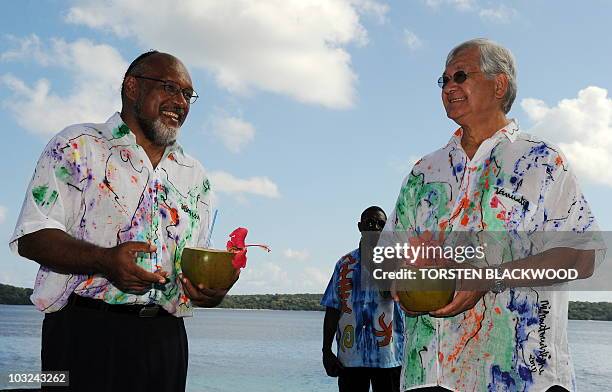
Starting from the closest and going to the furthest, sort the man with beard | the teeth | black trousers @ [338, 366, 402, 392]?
the man with beard
the teeth
black trousers @ [338, 366, 402, 392]

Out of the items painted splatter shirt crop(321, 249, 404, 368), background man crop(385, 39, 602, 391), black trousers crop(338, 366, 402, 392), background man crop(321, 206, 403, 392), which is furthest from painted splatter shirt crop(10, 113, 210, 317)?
black trousers crop(338, 366, 402, 392)

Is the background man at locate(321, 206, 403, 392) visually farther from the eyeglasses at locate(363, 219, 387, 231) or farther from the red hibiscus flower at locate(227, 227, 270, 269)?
the red hibiscus flower at locate(227, 227, 270, 269)

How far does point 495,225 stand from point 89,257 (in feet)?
5.63

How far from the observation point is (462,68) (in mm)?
3416

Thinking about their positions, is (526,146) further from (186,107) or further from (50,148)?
(50,148)

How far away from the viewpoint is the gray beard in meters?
3.66

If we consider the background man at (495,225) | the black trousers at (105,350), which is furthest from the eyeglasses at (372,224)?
the black trousers at (105,350)

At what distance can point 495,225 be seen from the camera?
3.17 meters

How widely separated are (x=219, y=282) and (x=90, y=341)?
63 centimetres

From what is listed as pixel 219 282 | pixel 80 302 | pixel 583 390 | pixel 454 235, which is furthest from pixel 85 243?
pixel 583 390

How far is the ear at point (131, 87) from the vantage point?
3713 millimetres

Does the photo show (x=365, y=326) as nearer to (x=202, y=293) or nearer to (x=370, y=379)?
(x=370, y=379)

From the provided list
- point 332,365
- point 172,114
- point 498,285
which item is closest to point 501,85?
point 498,285

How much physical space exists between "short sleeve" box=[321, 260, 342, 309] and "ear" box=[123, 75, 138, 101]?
13.3 feet
